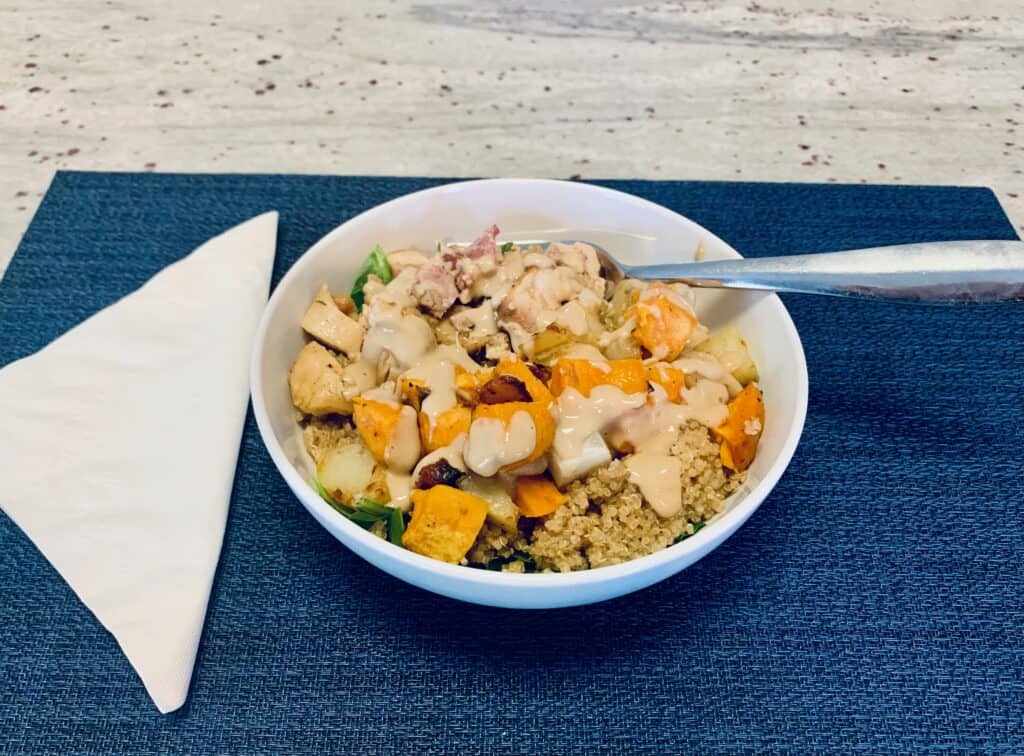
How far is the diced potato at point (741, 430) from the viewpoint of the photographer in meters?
1.14

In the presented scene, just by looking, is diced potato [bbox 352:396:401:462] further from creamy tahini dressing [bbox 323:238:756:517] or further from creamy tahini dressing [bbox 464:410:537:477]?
creamy tahini dressing [bbox 464:410:537:477]

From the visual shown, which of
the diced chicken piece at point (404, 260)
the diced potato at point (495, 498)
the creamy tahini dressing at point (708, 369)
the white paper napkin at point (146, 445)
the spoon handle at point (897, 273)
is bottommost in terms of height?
the white paper napkin at point (146, 445)

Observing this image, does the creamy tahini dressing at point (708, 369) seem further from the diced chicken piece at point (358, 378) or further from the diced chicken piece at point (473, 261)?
the diced chicken piece at point (358, 378)

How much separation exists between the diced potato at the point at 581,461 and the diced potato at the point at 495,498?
0.24ft

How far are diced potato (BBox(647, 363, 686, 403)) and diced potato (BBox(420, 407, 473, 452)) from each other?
10.4 inches

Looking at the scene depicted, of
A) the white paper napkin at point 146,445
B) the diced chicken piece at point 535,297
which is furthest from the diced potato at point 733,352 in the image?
the white paper napkin at point 146,445

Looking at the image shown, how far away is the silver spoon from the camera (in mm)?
1071

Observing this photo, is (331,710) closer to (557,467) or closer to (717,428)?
(557,467)

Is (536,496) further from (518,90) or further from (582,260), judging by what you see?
(518,90)

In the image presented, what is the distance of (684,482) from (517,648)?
1.03ft

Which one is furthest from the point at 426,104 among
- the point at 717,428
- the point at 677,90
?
the point at 717,428

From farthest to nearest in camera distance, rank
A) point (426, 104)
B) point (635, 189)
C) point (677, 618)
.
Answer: point (426, 104) < point (635, 189) < point (677, 618)

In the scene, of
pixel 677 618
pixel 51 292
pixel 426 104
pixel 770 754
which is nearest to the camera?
pixel 770 754

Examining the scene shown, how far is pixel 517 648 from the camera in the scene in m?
1.08
